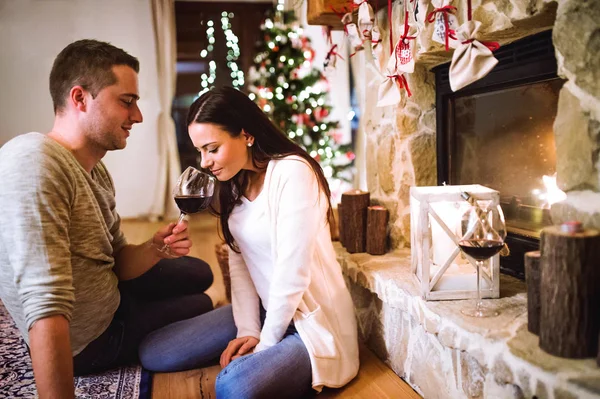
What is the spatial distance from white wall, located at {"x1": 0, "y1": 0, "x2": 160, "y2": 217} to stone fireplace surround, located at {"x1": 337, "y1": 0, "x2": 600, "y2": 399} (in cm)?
368

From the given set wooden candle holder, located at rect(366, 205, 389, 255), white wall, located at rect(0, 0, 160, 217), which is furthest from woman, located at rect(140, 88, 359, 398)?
white wall, located at rect(0, 0, 160, 217)

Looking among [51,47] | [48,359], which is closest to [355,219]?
[48,359]

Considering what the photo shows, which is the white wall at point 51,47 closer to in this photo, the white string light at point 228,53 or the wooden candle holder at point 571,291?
the white string light at point 228,53

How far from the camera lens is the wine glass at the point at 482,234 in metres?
1.39

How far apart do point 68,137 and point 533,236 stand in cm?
157

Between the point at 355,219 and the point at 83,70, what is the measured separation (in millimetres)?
1211

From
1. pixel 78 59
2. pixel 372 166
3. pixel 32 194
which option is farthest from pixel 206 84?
pixel 32 194

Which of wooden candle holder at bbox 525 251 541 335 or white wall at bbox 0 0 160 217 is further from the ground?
white wall at bbox 0 0 160 217

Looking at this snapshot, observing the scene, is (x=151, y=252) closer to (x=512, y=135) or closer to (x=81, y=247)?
(x=81, y=247)

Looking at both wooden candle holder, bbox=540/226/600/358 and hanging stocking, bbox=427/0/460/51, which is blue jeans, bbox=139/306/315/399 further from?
hanging stocking, bbox=427/0/460/51

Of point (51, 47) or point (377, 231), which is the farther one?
point (51, 47)

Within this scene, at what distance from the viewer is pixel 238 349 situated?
1.78 m

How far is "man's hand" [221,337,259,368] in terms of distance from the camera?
1744mm

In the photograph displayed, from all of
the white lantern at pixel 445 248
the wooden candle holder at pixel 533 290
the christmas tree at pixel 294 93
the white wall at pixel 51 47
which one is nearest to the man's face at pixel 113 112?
the white lantern at pixel 445 248
